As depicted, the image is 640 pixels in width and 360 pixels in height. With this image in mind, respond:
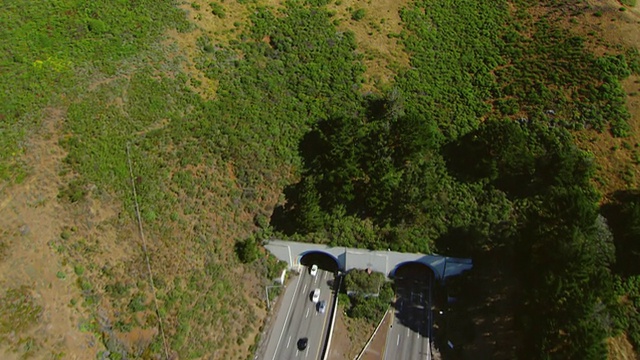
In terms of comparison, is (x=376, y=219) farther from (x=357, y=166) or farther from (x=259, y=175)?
(x=259, y=175)

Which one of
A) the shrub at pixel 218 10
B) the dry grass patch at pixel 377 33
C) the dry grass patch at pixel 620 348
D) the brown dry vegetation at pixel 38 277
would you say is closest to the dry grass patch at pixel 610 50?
the dry grass patch at pixel 620 348

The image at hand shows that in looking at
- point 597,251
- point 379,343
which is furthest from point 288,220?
point 597,251

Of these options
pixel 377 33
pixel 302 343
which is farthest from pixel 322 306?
pixel 377 33

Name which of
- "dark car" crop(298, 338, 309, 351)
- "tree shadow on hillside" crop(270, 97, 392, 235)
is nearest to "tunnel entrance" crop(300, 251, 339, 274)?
"tree shadow on hillside" crop(270, 97, 392, 235)

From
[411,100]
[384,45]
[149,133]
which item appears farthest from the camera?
[384,45]

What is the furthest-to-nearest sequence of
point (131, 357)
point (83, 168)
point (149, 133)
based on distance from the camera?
point (149, 133)
point (83, 168)
point (131, 357)

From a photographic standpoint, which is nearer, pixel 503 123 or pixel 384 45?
pixel 503 123

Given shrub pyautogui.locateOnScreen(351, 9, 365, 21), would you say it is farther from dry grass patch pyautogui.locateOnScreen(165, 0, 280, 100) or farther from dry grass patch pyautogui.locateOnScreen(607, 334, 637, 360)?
dry grass patch pyautogui.locateOnScreen(607, 334, 637, 360)

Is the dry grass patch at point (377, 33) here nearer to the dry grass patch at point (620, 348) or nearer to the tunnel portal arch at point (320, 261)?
the tunnel portal arch at point (320, 261)

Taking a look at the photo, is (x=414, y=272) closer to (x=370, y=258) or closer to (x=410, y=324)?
(x=410, y=324)
